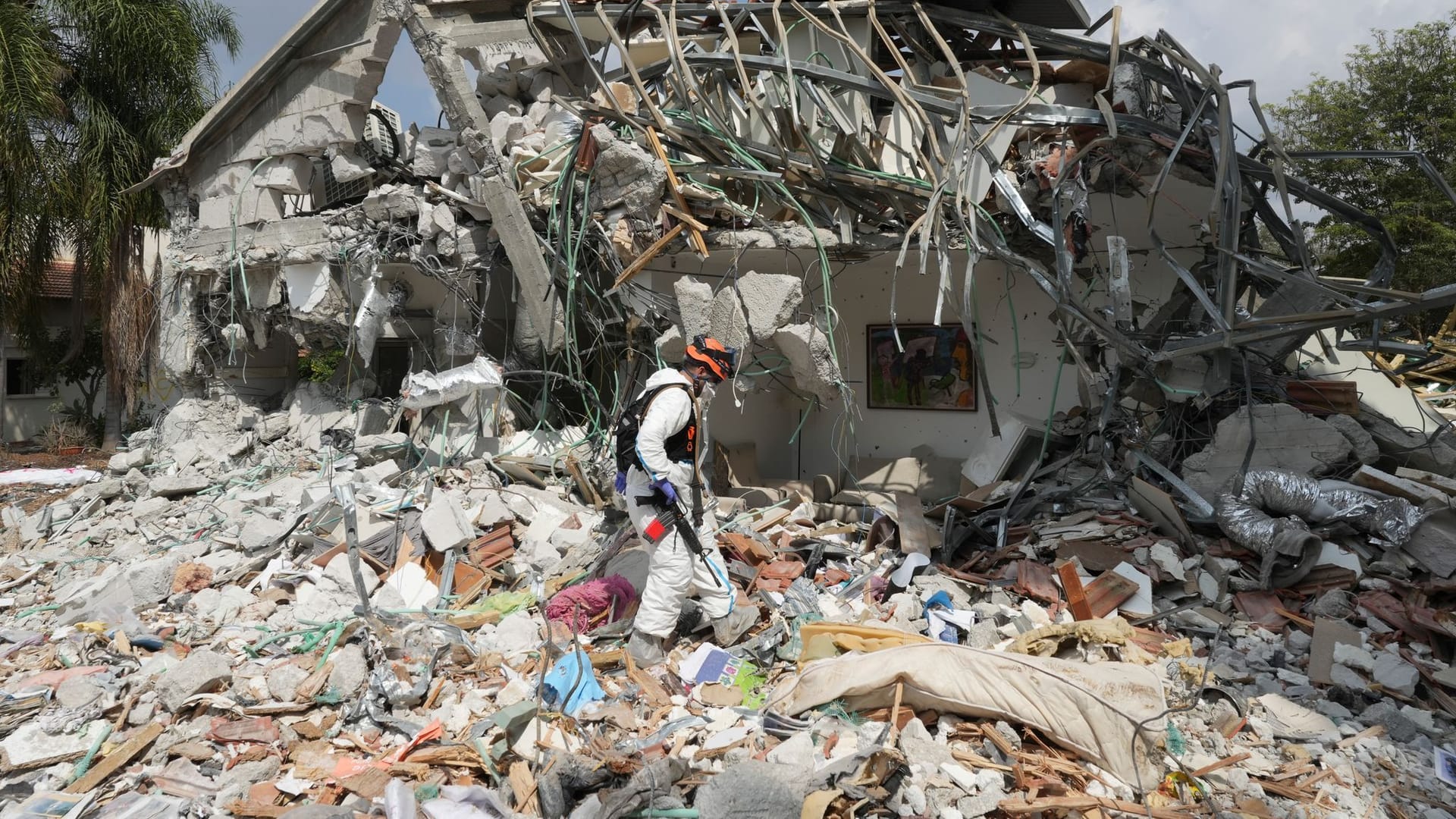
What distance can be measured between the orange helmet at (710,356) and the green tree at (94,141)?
1157cm

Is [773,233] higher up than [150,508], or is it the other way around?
[773,233]

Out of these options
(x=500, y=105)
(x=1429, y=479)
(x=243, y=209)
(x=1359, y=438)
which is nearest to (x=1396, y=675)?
(x=1429, y=479)

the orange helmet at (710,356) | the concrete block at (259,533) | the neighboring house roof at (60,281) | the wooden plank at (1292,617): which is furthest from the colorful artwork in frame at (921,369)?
the neighboring house roof at (60,281)

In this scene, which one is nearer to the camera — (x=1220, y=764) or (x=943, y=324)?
(x=1220, y=764)

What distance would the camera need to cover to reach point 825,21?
25.6ft

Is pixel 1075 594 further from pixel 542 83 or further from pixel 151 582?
pixel 542 83

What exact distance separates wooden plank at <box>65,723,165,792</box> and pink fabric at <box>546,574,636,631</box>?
197cm

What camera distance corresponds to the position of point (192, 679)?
4.16 metres

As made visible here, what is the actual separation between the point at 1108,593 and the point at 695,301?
12.4 ft

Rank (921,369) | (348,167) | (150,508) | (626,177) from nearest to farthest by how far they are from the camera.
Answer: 1. (626,177)
2. (150,508)
3. (348,167)
4. (921,369)

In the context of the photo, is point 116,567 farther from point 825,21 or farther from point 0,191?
point 0,191

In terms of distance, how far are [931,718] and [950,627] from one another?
109cm

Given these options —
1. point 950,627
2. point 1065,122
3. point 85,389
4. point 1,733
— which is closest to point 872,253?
point 1065,122

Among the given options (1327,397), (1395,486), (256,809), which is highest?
(1327,397)
